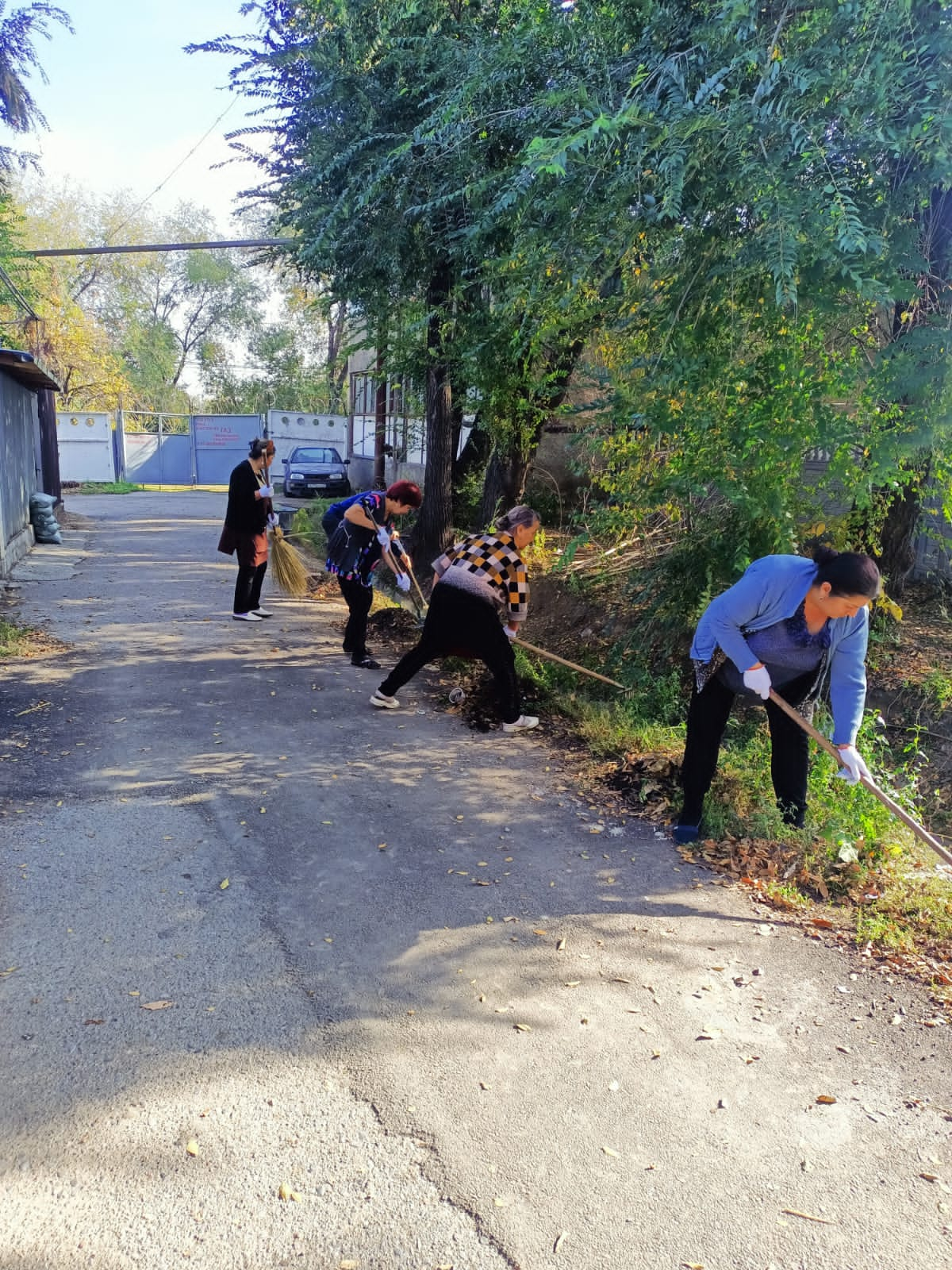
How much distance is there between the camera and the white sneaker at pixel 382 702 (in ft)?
21.6

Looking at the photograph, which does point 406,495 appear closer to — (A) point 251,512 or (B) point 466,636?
(B) point 466,636

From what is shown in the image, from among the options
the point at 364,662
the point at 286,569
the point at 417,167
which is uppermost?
the point at 417,167

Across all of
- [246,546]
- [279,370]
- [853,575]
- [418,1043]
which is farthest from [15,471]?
[279,370]

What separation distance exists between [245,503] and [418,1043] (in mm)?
6237

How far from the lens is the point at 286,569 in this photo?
32.1 feet

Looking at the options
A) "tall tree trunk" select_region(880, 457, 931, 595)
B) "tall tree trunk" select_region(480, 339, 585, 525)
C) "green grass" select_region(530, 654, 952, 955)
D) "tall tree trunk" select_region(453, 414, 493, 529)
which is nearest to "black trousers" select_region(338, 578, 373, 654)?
"green grass" select_region(530, 654, 952, 955)

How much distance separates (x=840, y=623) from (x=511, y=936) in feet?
6.66

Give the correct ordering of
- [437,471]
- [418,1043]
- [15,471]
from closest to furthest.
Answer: [418,1043], [437,471], [15,471]

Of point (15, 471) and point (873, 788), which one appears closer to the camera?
point (873, 788)

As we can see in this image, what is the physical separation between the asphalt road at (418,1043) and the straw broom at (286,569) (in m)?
4.52

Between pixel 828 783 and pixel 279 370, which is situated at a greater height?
pixel 279 370

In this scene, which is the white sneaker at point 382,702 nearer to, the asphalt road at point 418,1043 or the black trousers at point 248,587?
the asphalt road at point 418,1043

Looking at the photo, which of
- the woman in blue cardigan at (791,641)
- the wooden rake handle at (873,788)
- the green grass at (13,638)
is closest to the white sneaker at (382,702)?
the woman in blue cardigan at (791,641)

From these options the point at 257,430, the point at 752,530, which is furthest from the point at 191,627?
the point at 257,430
